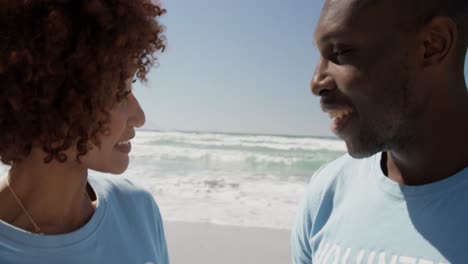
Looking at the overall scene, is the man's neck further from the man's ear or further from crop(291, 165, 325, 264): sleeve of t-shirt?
crop(291, 165, 325, 264): sleeve of t-shirt

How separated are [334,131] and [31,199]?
3.95 ft

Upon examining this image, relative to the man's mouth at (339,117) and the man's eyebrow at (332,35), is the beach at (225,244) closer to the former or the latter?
the man's mouth at (339,117)

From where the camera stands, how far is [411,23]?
5.21 feet

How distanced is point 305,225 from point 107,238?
840mm

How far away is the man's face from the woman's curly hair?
790 mm

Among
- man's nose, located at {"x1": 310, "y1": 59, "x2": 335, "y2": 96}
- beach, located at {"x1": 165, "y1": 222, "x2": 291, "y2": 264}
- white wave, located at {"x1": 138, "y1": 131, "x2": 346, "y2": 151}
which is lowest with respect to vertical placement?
white wave, located at {"x1": 138, "y1": 131, "x2": 346, "y2": 151}

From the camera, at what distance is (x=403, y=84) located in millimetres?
1585

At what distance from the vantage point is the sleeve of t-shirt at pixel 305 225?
183 centimetres

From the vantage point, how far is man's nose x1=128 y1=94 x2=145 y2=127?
173cm

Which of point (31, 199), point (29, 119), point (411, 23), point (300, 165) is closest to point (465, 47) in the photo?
point (411, 23)

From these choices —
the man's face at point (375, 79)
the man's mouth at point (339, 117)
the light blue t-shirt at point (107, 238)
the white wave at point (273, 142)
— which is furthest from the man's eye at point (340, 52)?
the white wave at point (273, 142)

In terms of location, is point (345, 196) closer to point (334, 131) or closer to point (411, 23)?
point (334, 131)

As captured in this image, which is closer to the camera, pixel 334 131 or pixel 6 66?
pixel 6 66

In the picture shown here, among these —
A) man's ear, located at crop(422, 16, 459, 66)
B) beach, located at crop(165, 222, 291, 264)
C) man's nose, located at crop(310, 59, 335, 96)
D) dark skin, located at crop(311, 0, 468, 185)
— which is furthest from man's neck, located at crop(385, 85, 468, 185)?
beach, located at crop(165, 222, 291, 264)
